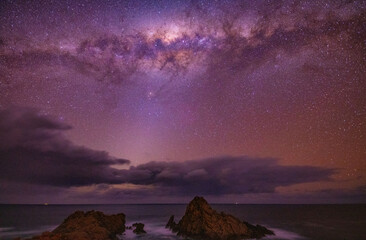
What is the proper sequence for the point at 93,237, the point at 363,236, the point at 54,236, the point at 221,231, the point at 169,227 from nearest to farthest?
the point at 54,236, the point at 93,237, the point at 221,231, the point at 363,236, the point at 169,227

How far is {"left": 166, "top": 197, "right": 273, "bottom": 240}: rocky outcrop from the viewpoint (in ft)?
152

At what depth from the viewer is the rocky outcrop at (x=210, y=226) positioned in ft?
152

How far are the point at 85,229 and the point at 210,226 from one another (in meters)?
20.3

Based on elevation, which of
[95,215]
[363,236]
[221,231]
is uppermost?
[95,215]

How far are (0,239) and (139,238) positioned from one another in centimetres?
2828

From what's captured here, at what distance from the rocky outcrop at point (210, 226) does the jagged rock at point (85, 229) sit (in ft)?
43.8

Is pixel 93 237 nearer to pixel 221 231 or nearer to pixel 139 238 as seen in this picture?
pixel 139 238

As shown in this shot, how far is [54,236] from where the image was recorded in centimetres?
3328

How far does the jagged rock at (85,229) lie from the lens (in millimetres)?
35537

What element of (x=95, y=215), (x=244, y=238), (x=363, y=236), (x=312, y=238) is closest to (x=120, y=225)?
(x=95, y=215)

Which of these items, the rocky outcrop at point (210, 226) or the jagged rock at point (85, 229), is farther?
the rocky outcrop at point (210, 226)

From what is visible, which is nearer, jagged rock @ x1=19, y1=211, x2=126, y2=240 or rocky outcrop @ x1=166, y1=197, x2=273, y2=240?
jagged rock @ x1=19, y1=211, x2=126, y2=240

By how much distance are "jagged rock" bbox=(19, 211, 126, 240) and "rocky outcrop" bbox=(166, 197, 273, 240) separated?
43.8 feet

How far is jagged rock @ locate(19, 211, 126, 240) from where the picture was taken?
3554cm
